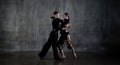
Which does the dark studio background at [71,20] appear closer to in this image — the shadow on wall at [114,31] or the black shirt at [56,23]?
the shadow on wall at [114,31]

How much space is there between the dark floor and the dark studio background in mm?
1151

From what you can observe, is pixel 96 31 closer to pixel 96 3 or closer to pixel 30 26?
pixel 96 3

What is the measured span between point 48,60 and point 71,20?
4.62 metres

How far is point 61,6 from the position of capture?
75.8 feet

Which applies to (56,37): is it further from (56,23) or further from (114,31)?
(114,31)

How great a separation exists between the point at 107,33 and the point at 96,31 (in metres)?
0.66

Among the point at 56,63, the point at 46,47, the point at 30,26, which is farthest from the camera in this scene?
the point at 30,26

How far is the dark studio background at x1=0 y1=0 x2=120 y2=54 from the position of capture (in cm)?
2278

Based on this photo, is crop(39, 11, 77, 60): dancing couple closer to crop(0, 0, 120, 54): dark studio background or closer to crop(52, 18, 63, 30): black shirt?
crop(52, 18, 63, 30): black shirt

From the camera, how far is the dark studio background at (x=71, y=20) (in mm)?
22781

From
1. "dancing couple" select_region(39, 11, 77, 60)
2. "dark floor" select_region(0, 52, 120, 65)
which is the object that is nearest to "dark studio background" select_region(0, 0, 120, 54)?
"dark floor" select_region(0, 52, 120, 65)

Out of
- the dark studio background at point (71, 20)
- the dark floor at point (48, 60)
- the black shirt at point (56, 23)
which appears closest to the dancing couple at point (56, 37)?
the black shirt at point (56, 23)

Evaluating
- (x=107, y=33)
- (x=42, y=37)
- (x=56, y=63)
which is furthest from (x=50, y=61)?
(x=107, y=33)

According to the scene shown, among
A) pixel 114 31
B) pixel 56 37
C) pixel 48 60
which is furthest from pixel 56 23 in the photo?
pixel 114 31
